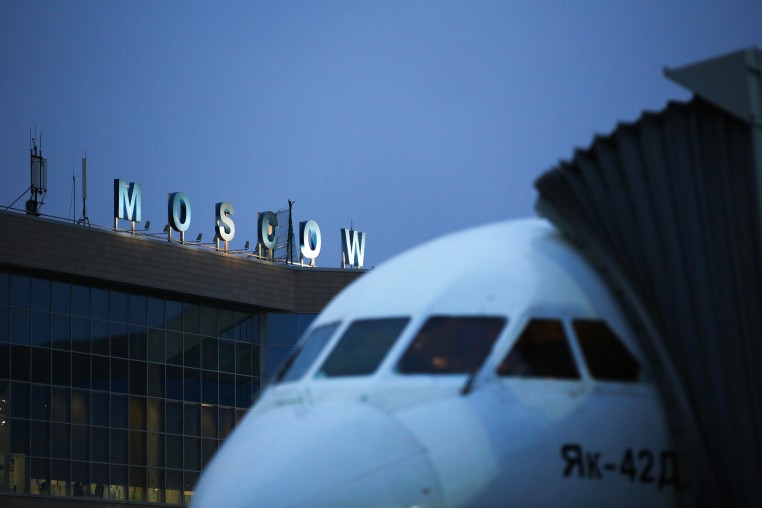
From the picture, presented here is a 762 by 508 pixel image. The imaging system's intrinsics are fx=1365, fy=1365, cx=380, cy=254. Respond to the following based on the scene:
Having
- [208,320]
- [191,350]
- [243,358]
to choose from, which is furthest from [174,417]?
[243,358]

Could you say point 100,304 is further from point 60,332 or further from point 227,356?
point 227,356

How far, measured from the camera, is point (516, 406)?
10.2 meters

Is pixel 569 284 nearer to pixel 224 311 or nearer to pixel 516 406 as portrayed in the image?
pixel 516 406

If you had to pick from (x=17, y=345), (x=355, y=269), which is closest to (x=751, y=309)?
(x=17, y=345)

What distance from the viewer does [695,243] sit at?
11.4 metres

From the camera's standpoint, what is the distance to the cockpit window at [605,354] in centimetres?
1061

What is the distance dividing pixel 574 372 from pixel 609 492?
944mm

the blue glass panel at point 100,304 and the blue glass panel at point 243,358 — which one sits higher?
the blue glass panel at point 100,304

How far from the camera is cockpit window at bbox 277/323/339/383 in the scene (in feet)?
37.5

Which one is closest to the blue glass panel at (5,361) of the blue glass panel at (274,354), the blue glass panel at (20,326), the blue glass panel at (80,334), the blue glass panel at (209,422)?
the blue glass panel at (20,326)

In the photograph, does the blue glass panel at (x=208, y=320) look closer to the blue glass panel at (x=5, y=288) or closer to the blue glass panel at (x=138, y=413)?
the blue glass panel at (x=138, y=413)

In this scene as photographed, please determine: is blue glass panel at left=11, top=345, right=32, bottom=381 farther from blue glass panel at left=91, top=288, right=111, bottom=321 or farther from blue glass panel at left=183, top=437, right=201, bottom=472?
blue glass panel at left=183, top=437, right=201, bottom=472

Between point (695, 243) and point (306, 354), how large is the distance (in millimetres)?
3414

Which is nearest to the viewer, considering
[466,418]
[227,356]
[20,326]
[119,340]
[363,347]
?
[466,418]
